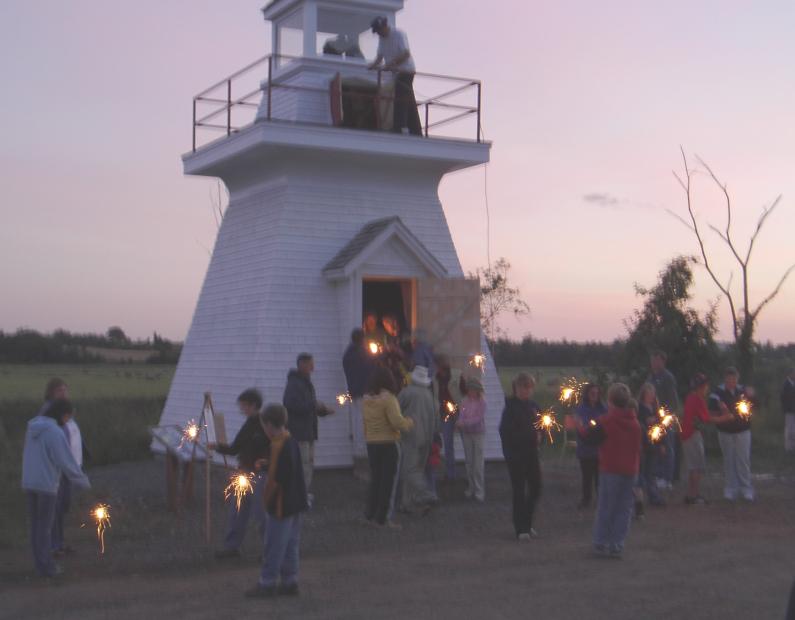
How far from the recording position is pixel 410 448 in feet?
41.5

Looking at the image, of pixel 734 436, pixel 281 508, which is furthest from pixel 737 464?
pixel 281 508

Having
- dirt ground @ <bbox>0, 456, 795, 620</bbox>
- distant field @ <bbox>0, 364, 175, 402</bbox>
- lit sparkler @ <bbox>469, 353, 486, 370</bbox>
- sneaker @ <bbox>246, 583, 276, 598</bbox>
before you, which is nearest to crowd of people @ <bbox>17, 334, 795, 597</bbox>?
sneaker @ <bbox>246, 583, 276, 598</bbox>

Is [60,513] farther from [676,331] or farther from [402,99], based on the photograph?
[676,331]

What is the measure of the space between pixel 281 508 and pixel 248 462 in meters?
0.94

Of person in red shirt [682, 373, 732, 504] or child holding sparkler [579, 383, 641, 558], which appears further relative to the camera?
person in red shirt [682, 373, 732, 504]

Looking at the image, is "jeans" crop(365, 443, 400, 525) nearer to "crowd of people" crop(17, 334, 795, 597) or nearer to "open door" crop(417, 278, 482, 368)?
"crowd of people" crop(17, 334, 795, 597)

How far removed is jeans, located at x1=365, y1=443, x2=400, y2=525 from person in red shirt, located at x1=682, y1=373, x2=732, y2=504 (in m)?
3.95

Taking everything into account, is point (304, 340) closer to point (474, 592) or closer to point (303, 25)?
point (303, 25)

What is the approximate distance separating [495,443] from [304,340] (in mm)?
3450

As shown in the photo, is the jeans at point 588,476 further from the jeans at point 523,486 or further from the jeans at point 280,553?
the jeans at point 280,553

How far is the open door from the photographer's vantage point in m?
16.3

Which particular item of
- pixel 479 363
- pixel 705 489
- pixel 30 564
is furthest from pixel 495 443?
pixel 30 564

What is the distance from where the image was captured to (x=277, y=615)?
8.37m

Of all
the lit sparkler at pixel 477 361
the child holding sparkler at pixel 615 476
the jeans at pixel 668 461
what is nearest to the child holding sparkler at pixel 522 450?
the child holding sparkler at pixel 615 476
